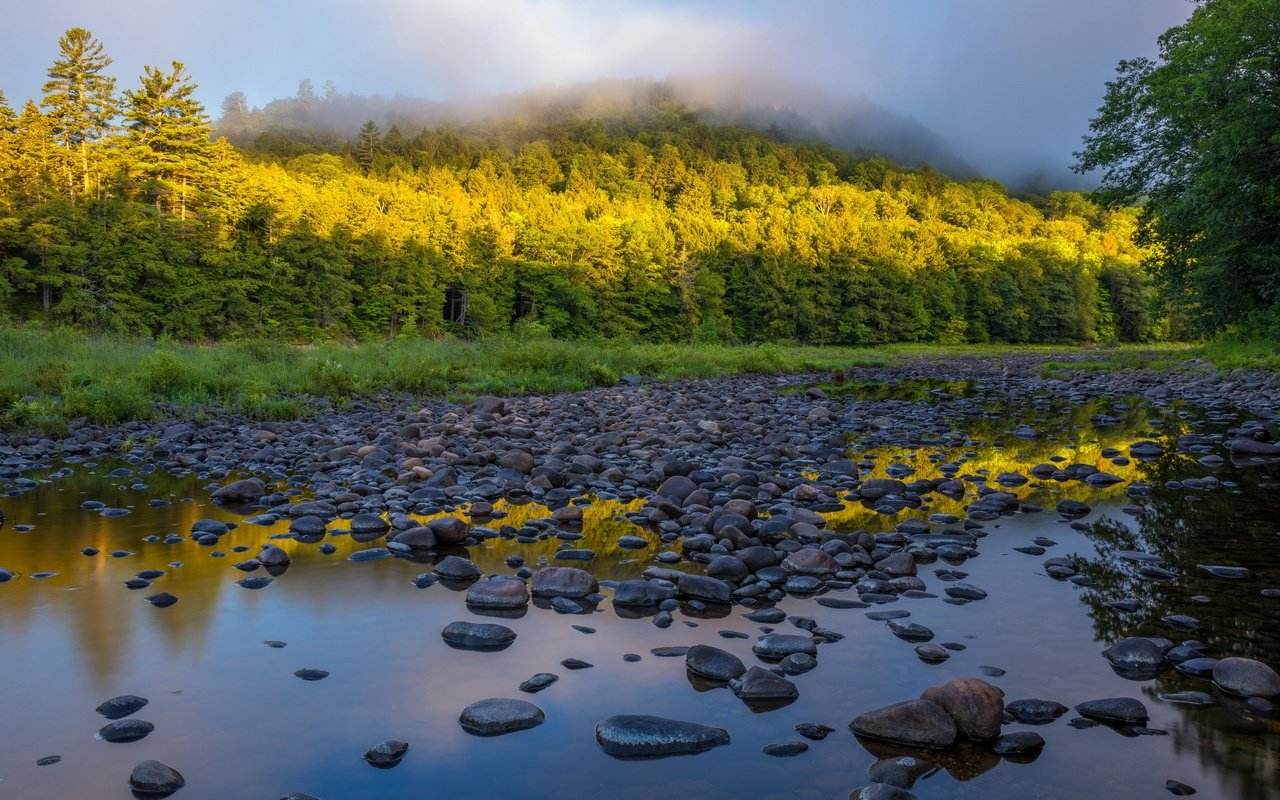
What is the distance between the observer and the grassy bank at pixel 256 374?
487 inches

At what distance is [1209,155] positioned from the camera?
64.2 feet

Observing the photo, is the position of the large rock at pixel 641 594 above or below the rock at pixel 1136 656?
below

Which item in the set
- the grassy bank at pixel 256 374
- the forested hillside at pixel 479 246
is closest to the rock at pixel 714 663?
the grassy bank at pixel 256 374

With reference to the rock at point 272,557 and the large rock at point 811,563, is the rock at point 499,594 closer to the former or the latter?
the rock at point 272,557

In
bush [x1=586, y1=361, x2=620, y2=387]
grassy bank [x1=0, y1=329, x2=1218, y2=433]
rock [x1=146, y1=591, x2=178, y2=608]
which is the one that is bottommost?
bush [x1=586, y1=361, x2=620, y2=387]

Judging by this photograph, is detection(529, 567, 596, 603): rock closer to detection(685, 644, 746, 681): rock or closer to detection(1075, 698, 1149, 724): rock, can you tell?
detection(685, 644, 746, 681): rock

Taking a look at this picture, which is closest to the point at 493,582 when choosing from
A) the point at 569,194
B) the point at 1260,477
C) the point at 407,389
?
the point at 1260,477

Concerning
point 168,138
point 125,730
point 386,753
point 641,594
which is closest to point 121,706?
point 125,730

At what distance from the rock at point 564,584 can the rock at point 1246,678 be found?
3.24 metres

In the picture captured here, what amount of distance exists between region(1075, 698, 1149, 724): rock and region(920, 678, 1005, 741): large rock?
0.39m

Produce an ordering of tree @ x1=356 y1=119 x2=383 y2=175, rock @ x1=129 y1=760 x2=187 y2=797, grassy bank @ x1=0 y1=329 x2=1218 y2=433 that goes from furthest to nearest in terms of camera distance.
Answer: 1. tree @ x1=356 y1=119 x2=383 y2=175
2. grassy bank @ x1=0 y1=329 x2=1218 y2=433
3. rock @ x1=129 y1=760 x2=187 y2=797

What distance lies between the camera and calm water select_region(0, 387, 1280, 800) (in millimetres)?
2932

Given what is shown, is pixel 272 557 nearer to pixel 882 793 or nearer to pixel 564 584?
pixel 564 584

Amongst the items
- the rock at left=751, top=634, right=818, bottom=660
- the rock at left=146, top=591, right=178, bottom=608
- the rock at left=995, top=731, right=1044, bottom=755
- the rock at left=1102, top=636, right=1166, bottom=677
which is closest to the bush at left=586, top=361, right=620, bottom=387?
the rock at left=146, top=591, right=178, bottom=608
